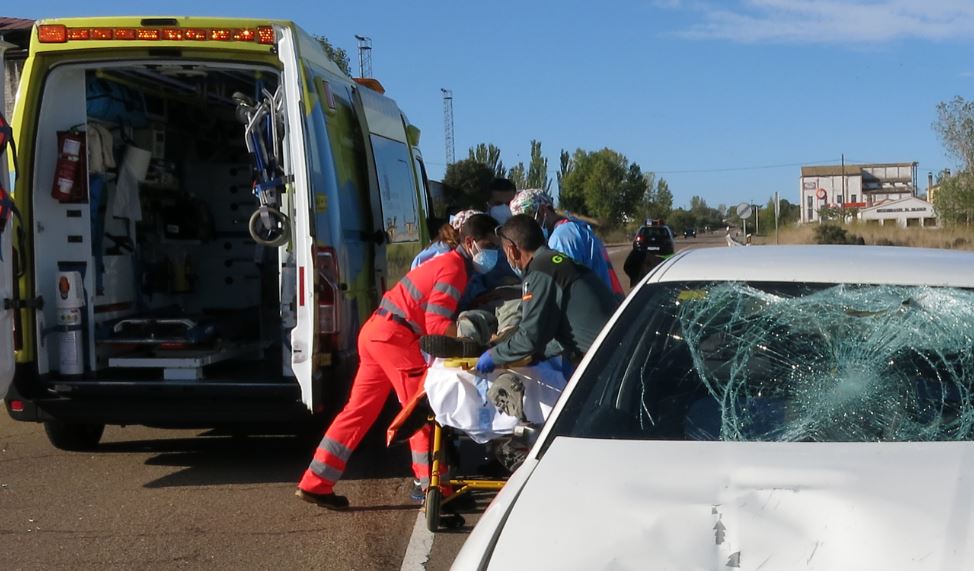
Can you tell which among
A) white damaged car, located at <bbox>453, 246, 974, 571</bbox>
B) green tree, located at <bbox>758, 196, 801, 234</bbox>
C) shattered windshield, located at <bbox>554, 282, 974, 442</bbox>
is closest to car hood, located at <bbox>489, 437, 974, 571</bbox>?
Answer: white damaged car, located at <bbox>453, 246, 974, 571</bbox>

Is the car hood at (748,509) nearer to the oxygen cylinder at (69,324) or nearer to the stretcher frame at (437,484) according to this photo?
the stretcher frame at (437,484)

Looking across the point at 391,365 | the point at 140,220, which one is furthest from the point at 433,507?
the point at 140,220

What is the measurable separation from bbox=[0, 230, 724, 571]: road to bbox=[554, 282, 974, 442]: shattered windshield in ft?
6.06

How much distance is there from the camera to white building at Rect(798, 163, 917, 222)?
10162cm

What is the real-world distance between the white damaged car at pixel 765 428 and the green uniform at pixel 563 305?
118cm

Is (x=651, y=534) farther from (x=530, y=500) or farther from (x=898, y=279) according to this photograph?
(x=898, y=279)

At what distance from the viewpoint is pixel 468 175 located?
146 ft

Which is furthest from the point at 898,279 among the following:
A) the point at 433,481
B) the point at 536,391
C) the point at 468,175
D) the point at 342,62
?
the point at 468,175

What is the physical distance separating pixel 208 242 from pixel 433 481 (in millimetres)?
4841

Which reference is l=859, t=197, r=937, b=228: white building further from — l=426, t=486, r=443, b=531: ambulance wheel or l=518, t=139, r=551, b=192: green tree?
l=426, t=486, r=443, b=531: ambulance wheel

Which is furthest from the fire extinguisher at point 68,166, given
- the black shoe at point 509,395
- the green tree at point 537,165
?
the green tree at point 537,165

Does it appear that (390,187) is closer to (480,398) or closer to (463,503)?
(463,503)

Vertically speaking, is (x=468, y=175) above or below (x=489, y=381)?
above

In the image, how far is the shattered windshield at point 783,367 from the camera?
11.7 ft
